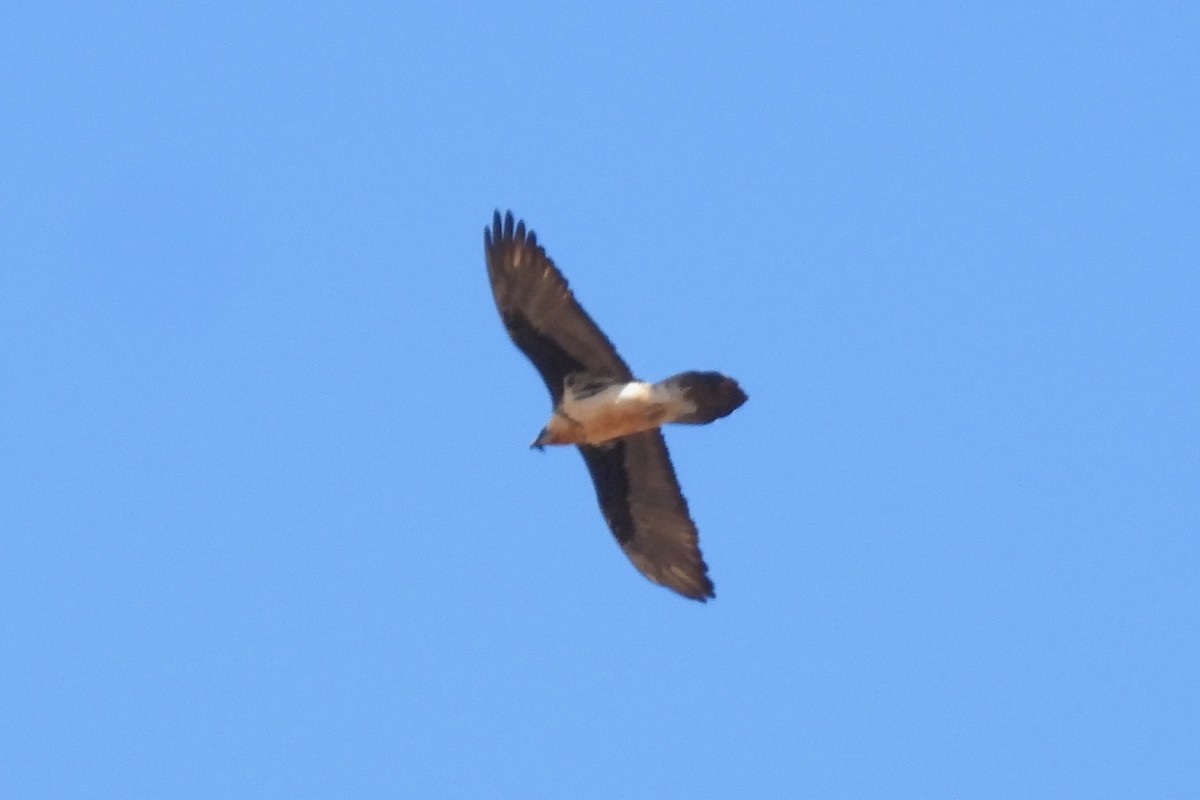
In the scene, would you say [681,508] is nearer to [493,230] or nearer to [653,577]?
[653,577]

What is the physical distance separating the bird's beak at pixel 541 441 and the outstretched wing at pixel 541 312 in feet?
1.18

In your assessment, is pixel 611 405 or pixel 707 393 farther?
pixel 611 405

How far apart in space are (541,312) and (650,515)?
Answer: 5.95 feet

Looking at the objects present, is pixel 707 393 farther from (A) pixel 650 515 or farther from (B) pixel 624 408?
(A) pixel 650 515

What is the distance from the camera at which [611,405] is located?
17719 millimetres

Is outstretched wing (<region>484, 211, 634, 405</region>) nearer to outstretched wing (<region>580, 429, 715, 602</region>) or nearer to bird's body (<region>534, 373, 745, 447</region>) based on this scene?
bird's body (<region>534, 373, 745, 447</region>)

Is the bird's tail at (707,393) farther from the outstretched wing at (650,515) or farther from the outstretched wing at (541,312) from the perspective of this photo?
the outstretched wing at (650,515)

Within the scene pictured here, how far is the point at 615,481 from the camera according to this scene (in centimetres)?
1850

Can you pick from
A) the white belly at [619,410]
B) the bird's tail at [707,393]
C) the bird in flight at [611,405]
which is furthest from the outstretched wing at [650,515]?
the bird's tail at [707,393]

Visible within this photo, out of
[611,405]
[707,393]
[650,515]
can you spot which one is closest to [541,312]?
[611,405]

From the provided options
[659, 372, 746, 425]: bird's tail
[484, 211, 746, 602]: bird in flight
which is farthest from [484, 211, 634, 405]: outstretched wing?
[659, 372, 746, 425]: bird's tail

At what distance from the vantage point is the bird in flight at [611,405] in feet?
57.6

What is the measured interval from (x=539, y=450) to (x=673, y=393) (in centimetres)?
125

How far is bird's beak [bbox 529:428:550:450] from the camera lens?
18.2 meters
